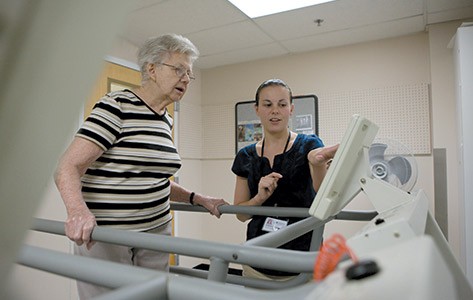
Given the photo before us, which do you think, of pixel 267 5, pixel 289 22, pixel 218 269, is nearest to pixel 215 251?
pixel 218 269

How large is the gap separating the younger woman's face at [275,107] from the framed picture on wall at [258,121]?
2.20m

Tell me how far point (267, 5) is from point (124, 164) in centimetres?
202

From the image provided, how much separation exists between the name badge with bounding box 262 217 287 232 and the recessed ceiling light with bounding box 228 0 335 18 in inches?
71.6

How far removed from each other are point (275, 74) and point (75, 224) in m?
3.40

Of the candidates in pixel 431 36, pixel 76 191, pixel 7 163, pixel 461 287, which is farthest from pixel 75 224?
pixel 431 36

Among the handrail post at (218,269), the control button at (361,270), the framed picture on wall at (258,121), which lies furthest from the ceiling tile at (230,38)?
the control button at (361,270)

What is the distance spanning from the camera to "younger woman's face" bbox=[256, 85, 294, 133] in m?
1.70

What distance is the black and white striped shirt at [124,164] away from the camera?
129 cm

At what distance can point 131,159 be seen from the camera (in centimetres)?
133

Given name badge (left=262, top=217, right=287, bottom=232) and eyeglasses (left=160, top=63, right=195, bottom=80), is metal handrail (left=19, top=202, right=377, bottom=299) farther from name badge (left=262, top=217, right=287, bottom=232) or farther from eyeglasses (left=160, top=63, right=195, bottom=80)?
eyeglasses (left=160, top=63, right=195, bottom=80)

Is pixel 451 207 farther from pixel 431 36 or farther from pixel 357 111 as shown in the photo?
pixel 431 36

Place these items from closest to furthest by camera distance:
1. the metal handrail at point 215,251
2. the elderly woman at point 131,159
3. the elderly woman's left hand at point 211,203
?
the metal handrail at point 215,251 < the elderly woman at point 131,159 < the elderly woman's left hand at point 211,203

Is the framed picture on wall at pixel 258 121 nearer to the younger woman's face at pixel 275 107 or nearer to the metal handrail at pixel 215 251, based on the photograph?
the younger woman's face at pixel 275 107

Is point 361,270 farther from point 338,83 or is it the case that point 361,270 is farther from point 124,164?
point 338,83
